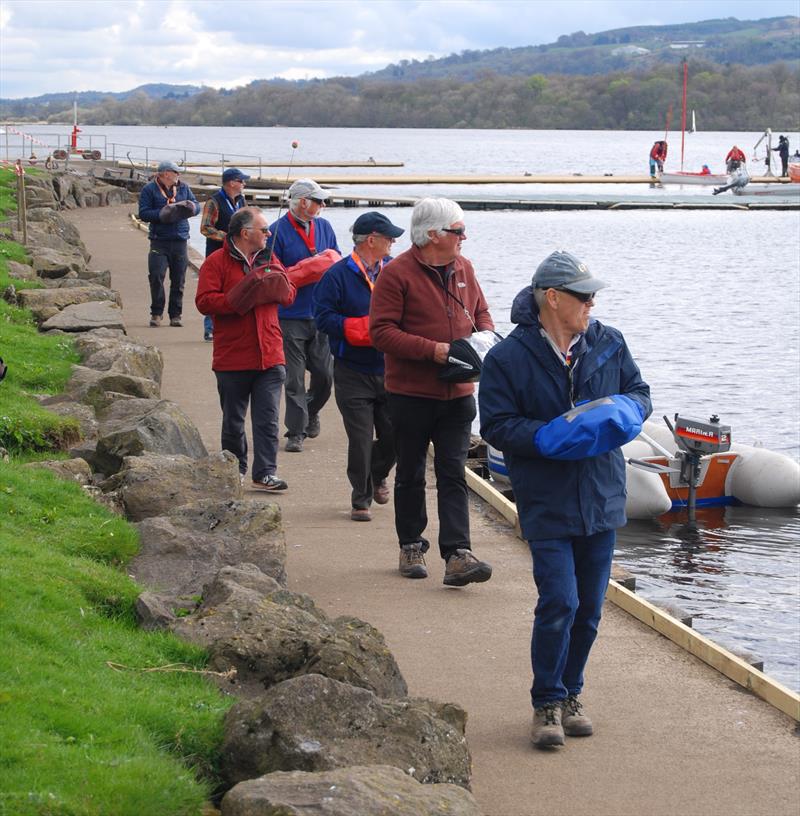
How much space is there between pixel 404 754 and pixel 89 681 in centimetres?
125

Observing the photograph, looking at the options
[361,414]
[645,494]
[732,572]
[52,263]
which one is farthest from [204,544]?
[52,263]

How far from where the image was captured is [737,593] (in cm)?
1332

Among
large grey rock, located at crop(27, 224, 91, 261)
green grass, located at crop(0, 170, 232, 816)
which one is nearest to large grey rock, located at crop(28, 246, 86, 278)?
large grey rock, located at crop(27, 224, 91, 261)

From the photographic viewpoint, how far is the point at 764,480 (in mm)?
16703

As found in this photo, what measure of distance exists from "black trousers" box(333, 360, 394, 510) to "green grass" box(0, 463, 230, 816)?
7.19 feet

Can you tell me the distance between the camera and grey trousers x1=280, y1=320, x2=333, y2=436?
11281 millimetres

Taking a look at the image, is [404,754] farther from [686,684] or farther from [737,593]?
[737,593]

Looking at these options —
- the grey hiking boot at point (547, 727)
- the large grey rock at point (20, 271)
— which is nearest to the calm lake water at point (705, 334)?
the grey hiking boot at point (547, 727)

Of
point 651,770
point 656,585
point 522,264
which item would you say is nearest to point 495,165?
point 522,264

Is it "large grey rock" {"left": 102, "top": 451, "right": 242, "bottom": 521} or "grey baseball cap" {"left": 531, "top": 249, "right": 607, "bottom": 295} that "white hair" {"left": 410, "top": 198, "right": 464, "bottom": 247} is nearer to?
"grey baseball cap" {"left": 531, "top": 249, "right": 607, "bottom": 295}

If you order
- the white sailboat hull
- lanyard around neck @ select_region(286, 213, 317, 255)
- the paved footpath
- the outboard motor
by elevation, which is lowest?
the outboard motor

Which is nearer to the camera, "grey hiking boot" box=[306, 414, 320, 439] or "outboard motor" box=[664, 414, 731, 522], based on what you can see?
"grey hiking boot" box=[306, 414, 320, 439]

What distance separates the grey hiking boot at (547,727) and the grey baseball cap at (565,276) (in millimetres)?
1748

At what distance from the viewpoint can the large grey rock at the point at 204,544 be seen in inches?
281
